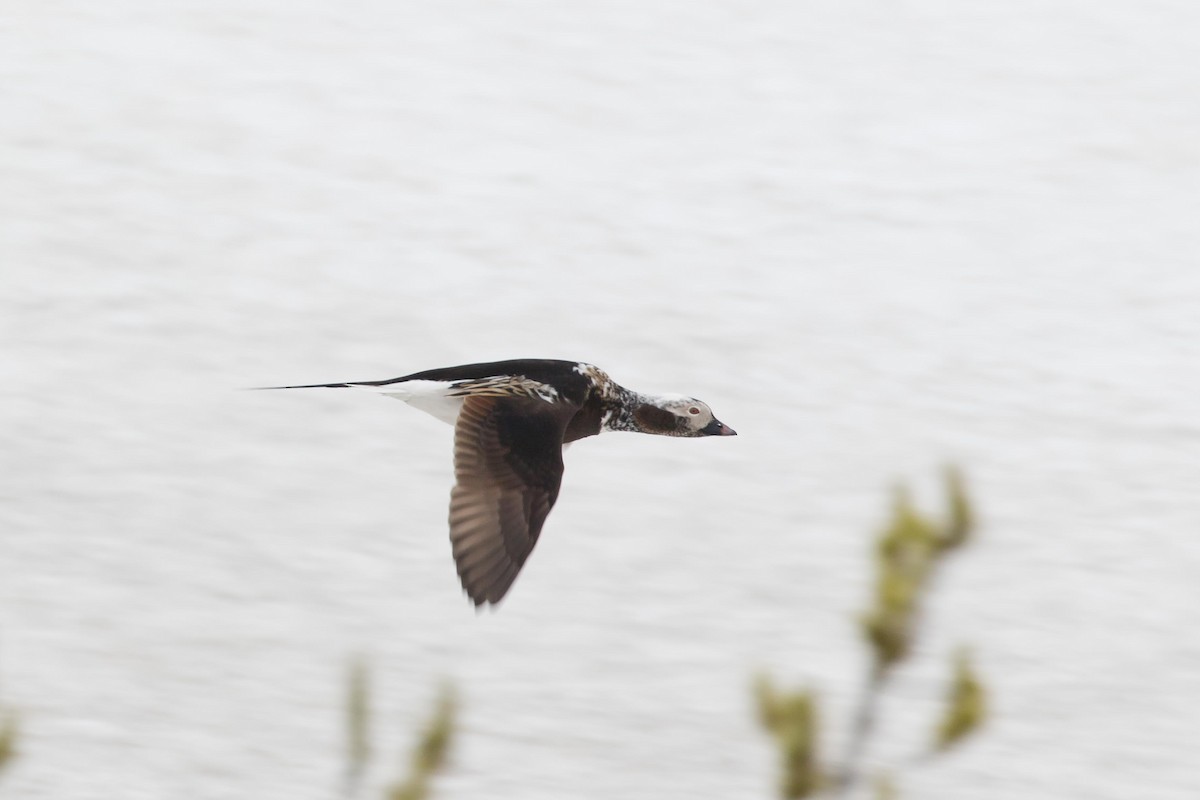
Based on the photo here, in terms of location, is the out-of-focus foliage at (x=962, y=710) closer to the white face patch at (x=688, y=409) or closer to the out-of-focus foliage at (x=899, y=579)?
the out-of-focus foliage at (x=899, y=579)

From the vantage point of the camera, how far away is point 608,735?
251 inches

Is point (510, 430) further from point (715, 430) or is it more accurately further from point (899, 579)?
point (899, 579)

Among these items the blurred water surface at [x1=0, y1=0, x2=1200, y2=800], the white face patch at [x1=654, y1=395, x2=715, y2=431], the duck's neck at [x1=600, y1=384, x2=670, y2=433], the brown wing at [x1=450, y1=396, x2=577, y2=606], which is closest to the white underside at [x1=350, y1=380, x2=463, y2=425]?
the brown wing at [x1=450, y1=396, x2=577, y2=606]

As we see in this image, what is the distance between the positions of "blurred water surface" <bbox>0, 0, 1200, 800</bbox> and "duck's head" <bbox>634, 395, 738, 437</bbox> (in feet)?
2.99

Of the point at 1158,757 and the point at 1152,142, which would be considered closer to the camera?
the point at 1158,757

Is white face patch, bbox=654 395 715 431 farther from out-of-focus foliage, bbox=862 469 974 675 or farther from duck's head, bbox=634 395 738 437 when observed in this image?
out-of-focus foliage, bbox=862 469 974 675

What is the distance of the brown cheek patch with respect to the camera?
21.1 ft

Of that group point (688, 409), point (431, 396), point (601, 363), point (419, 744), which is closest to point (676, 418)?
point (688, 409)

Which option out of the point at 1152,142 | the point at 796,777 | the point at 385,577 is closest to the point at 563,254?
the point at 385,577

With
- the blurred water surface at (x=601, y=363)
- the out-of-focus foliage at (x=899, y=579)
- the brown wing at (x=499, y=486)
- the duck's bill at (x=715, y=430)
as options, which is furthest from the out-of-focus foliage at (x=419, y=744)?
the duck's bill at (x=715, y=430)

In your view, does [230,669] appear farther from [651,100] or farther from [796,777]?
[651,100]

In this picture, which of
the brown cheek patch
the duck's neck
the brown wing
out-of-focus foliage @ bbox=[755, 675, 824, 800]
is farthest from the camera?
the brown cheek patch

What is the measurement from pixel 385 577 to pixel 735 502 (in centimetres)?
164

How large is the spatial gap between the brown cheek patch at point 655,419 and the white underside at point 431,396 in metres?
0.73
